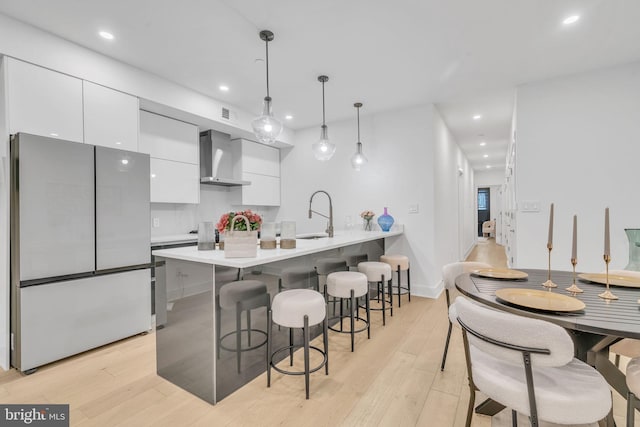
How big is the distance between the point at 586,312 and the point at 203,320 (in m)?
1.93

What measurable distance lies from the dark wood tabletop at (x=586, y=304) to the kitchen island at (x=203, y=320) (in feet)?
3.57

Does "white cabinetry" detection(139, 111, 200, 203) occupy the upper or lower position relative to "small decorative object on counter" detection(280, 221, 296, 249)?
upper

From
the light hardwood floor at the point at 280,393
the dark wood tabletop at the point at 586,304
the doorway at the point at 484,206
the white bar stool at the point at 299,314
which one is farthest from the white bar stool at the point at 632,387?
the doorway at the point at 484,206

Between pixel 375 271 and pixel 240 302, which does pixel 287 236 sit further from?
pixel 375 271

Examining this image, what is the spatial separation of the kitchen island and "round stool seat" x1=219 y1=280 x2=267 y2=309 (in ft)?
0.12

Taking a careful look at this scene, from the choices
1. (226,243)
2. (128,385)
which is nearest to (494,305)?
(226,243)

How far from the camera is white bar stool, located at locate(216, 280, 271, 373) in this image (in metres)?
1.76

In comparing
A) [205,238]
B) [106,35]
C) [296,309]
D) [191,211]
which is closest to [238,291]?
[296,309]

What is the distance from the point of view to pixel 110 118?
271cm

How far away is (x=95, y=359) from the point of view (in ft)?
7.71

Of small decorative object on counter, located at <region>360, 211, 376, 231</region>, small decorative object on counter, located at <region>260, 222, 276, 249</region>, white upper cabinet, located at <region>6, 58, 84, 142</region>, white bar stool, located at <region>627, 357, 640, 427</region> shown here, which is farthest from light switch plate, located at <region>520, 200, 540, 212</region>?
white upper cabinet, located at <region>6, 58, 84, 142</region>

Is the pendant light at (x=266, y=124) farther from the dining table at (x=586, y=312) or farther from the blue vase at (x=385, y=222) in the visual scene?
the blue vase at (x=385, y=222)

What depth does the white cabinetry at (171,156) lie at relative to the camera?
3.35 metres

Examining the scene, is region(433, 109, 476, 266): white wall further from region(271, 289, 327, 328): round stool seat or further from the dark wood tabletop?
region(271, 289, 327, 328): round stool seat
